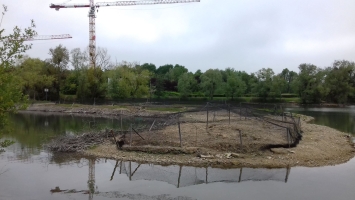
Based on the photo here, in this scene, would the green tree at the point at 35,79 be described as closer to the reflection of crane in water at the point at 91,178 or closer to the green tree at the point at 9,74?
the reflection of crane in water at the point at 91,178

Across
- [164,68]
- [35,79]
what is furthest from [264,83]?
[164,68]

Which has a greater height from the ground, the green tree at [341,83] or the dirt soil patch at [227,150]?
the green tree at [341,83]

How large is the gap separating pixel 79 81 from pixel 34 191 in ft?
188

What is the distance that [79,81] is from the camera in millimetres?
68500

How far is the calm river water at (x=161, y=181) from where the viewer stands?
13359mm

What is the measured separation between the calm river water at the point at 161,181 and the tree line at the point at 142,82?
160 feet

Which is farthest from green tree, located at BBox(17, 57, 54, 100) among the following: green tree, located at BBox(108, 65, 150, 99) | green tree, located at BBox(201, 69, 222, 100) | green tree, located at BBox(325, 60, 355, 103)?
green tree, located at BBox(325, 60, 355, 103)

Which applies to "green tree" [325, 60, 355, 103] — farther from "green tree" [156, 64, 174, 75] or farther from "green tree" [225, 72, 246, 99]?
"green tree" [156, 64, 174, 75]

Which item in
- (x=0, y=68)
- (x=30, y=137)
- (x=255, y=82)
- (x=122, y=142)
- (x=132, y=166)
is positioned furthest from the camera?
(x=255, y=82)

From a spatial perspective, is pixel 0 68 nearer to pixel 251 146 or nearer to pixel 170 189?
pixel 170 189

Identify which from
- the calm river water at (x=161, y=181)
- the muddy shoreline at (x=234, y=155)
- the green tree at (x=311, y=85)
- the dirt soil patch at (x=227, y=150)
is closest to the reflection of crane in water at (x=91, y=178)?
the calm river water at (x=161, y=181)

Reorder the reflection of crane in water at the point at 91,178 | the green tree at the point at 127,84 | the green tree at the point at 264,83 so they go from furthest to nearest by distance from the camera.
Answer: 1. the green tree at the point at 264,83
2. the green tree at the point at 127,84
3. the reflection of crane in water at the point at 91,178

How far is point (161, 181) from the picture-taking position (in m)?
15.0

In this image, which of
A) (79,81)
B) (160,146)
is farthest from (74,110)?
(160,146)
